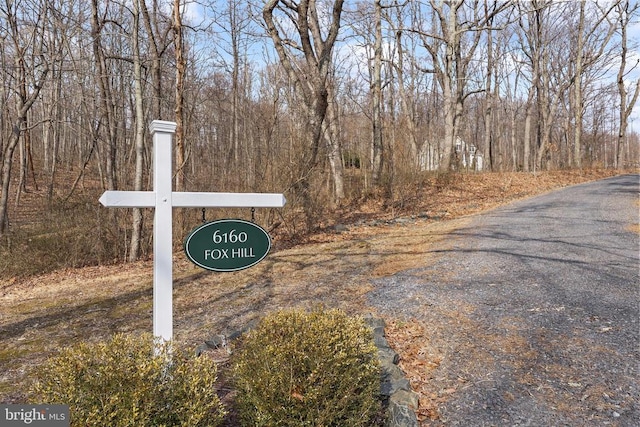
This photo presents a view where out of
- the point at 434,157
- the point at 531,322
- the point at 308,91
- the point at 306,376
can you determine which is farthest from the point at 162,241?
the point at 434,157

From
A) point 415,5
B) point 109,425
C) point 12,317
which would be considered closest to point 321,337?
point 109,425

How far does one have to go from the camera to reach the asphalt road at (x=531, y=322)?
2586mm

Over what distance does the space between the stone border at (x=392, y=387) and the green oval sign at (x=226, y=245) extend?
4.21ft

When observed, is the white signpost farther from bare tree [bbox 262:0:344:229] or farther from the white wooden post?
bare tree [bbox 262:0:344:229]

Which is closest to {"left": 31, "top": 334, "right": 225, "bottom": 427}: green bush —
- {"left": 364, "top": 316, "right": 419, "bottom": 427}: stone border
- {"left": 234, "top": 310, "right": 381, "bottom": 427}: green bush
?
{"left": 234, "top": 310, "right": 381, "bottom": 427}: green bush

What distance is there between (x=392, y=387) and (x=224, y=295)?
3315mm

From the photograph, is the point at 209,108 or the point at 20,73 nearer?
the point at 20,73

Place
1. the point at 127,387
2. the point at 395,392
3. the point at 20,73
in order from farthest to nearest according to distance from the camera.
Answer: the point at 20,73 < the point at 395,392 < the point at 127,387

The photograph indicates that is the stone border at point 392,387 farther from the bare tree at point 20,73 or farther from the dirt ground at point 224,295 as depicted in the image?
the bare tree at point 20,73

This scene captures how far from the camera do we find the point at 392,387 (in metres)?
2.73

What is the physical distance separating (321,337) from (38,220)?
Result: 10267 mm

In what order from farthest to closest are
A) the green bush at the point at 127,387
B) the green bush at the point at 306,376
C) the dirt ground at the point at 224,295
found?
the dirt ground at the point at 224,295 → the green bush at the point at 306,376 → the green bush at the point at 127,387

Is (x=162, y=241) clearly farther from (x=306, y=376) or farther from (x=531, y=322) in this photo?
(x=531, y=322)

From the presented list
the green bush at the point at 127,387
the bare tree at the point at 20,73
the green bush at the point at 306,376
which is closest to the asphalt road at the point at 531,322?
the green bush at the point at 306,376
